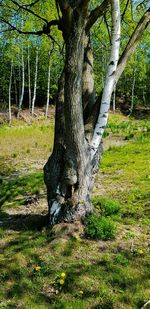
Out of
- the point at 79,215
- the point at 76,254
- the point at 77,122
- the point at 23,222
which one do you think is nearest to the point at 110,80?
the point at 77,122

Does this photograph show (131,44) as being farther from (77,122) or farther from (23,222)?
(23,222)

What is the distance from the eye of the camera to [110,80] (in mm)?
5594

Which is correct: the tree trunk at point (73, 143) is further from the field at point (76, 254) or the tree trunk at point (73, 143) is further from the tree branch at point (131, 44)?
the field at point (76, 254)

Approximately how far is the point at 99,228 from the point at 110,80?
235cm

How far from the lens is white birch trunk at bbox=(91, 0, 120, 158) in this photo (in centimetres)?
538

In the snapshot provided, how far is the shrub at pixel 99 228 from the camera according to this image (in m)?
5.29

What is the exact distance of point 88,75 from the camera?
244 inches

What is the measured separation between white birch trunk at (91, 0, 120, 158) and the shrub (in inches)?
40.6

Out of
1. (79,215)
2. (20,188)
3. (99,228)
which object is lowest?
(20,188)

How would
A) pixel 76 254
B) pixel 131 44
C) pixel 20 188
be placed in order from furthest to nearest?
pixel 20 188, pixel 131 44, pixel 76 254

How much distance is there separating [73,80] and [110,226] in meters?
2.28

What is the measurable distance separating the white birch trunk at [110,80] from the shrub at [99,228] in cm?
103

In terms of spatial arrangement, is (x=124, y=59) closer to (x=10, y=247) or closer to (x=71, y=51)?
(x=71, y=51)

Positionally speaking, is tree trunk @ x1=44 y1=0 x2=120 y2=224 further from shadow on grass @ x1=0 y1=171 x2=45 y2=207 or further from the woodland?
shadow on grass @ x1=0 y1=171 x2=45 y2=207
